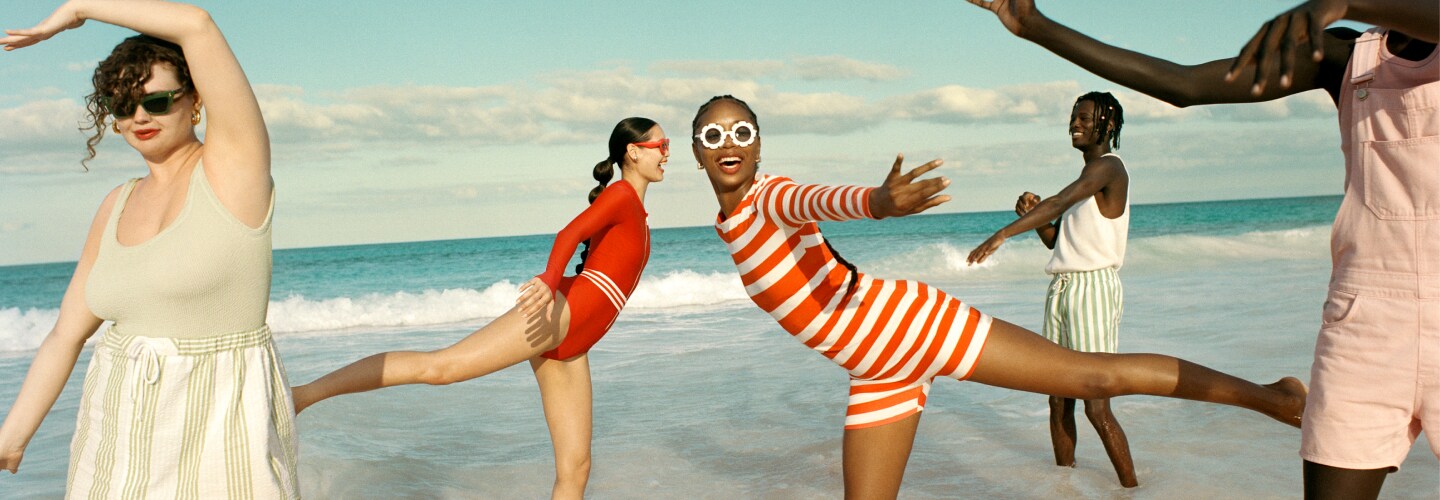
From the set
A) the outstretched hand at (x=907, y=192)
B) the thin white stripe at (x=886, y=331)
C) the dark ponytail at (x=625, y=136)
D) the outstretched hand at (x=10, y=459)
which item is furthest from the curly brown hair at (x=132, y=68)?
the dark ponytail at (x=625, y=136)

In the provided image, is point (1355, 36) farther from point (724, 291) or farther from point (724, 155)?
point (724, 291)

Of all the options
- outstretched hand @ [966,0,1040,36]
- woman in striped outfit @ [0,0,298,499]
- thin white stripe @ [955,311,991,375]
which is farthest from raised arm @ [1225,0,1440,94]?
woman in striped outfit @ [0,0,298,499]

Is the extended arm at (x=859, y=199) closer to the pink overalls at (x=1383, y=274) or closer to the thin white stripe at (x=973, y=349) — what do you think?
the thin white stripe at (x=973, y=349)

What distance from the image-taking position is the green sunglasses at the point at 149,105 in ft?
8.74

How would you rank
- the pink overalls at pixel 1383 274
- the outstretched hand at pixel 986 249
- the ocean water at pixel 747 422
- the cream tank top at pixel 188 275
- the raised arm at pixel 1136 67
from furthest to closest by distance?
the ocean water at pixel 747 422 < the outstretched hand at pixel 986 249 < the cream tank top at pixel 188 275 < the pink overalls at pixel 1383 274 < the raised arm at pixel 1136 67

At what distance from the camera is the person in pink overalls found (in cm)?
243

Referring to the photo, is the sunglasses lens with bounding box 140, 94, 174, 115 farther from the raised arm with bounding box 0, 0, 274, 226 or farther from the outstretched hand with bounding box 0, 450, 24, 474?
the outstretched hand with bounding box 0, 450, 24, 474

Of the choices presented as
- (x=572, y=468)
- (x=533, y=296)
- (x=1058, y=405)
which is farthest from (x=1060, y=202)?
(x=572, y=468)

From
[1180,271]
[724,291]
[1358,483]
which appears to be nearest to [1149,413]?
[1358,483]

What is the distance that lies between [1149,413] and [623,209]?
4830 millimetres

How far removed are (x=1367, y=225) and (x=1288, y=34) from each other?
2.68 feet

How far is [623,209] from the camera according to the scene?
16.3ft

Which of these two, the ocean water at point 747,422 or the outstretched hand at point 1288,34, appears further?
the ocean water at point 747,422

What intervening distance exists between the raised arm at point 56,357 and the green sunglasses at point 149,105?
0.34 metres
